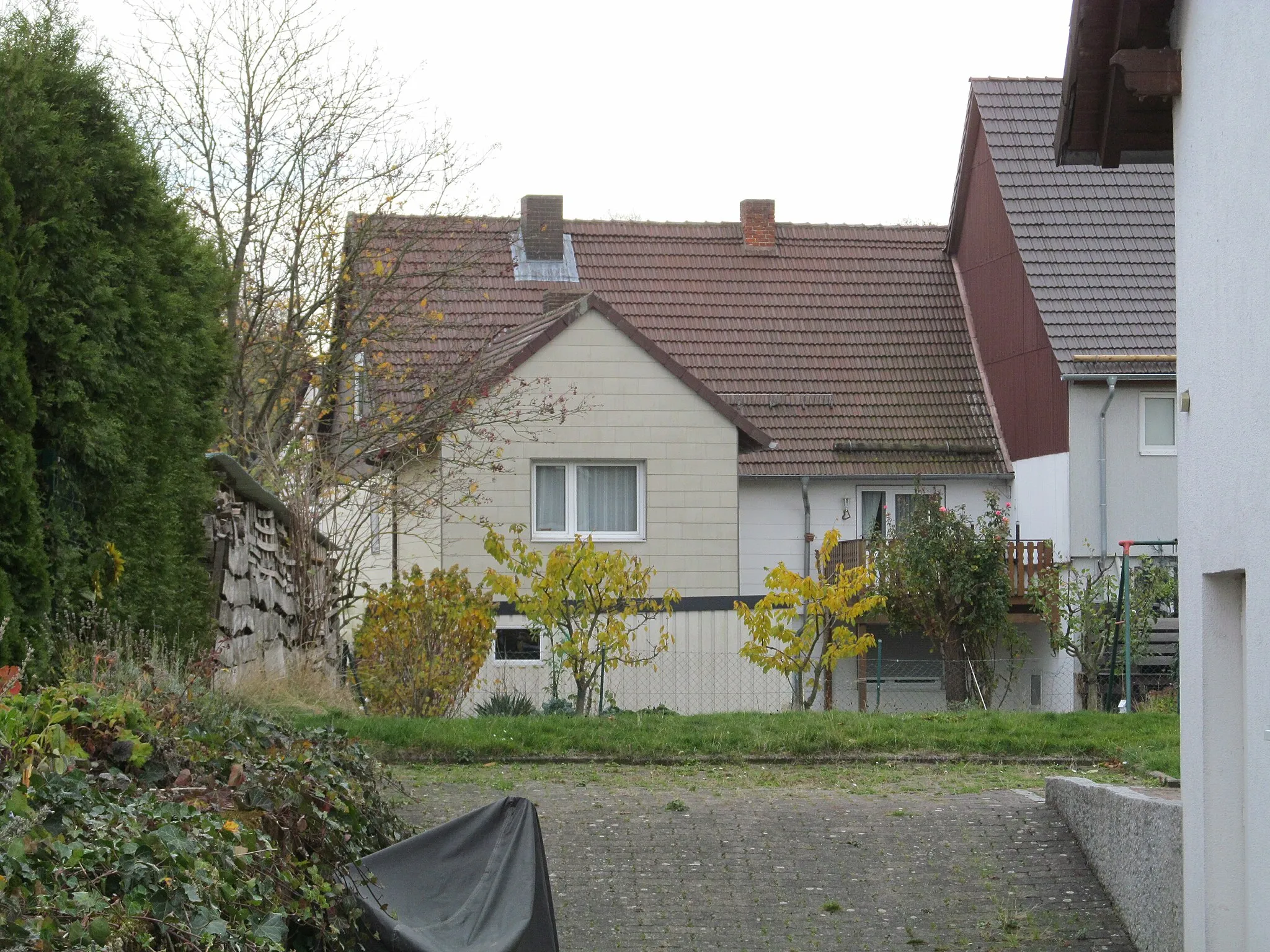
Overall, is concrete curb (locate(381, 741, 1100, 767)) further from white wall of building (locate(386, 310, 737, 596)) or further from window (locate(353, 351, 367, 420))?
white wall of building (locate(386, 310, 737, 596))

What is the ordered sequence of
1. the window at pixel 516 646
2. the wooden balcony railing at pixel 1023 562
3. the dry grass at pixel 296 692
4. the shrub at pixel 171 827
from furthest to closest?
the wooden balcony railing at pixel 1023 562
the window at pixel 516 646
the dry grass at pixel 296 692
the shrub at pixel 171 827

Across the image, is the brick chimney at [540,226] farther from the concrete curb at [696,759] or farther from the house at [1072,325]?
the concrete curb at [696,759]


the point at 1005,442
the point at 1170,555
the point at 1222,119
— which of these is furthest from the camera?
the point at 1005,442

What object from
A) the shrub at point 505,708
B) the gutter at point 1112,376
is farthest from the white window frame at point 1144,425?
the shrub at point 505,708

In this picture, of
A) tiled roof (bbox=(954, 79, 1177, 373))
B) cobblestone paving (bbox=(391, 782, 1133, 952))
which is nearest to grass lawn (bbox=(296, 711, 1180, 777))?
cobblestone paving (bbox=(391, 782, 1133, 952))

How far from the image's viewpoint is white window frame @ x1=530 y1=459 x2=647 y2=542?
76.7ft

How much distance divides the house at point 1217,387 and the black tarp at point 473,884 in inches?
118

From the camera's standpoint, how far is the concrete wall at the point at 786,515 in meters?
25.4

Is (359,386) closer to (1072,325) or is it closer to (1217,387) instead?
(1072,325)

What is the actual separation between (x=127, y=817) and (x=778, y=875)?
15.4ft

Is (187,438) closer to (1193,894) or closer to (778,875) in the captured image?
(778,875)

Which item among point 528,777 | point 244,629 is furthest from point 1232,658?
point 244,629

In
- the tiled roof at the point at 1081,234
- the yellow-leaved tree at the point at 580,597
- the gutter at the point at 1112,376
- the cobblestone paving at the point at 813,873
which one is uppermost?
the tiled roof at the point at 1081,234

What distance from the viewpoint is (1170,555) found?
2312cm
